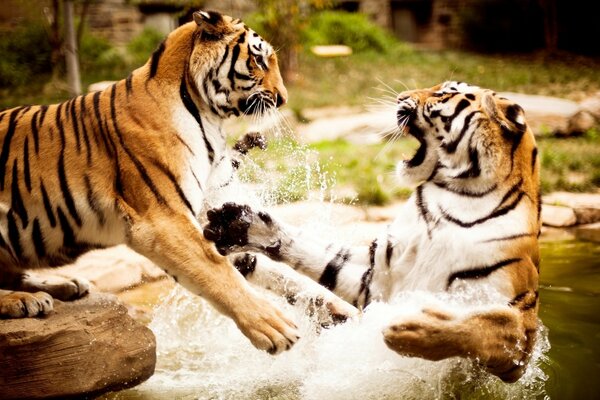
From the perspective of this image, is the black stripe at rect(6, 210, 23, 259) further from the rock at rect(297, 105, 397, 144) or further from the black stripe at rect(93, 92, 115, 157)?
the rock at rect(297, 105, 397, 144)

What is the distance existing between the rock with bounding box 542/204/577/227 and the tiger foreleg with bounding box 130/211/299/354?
9.94 ft

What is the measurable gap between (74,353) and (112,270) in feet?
5.18

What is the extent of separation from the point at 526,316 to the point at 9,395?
1.79 meters

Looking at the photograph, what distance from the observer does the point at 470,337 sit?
2.32m

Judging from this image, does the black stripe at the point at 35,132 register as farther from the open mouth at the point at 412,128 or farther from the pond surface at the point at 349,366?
the open mouth at the point at 412,128

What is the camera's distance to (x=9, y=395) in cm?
253

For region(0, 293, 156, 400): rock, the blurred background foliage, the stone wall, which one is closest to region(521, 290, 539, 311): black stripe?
region(0, 293, 156, 400): rock

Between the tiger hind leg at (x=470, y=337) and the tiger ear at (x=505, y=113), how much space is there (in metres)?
0.65

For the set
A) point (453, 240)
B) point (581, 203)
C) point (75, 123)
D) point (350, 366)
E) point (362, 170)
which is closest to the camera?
point (453, 240)

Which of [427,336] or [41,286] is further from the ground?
[427,336]

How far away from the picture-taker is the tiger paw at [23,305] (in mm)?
2705

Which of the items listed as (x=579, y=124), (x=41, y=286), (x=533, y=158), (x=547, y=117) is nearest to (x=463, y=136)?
(x=533, y=158)

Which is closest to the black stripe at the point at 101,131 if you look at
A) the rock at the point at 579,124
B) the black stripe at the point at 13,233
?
the black stripe at the point at 13,233

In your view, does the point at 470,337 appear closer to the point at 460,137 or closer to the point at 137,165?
the point at 460,137
